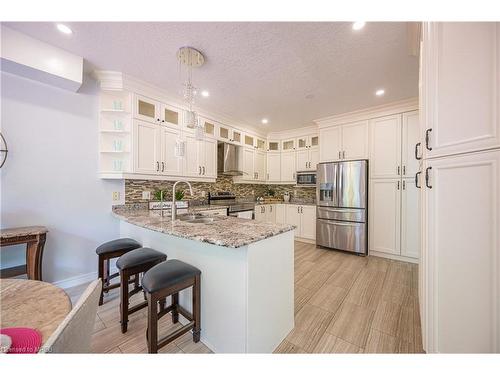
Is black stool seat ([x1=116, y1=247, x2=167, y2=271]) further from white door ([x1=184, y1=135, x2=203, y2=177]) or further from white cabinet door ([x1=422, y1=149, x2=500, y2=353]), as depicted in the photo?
white cabinet door ([x1=422, y1=149, x2=500, y2=353])

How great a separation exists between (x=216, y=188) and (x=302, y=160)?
2.15 metres

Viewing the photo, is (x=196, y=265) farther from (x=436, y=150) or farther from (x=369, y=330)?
(x=436, y=150)

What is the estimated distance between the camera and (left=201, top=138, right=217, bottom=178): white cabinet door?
3412mm

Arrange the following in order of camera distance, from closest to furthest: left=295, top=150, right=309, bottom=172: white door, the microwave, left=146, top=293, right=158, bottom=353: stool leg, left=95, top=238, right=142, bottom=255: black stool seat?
left=146, top=293, right=158, bottom=353: stool leg, left=95, top=238, right=142, bottom=255: black stool seat, the microwave, left=295, top=150, right=309, bottom=172: white door

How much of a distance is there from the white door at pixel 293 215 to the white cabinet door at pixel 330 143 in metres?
1.26

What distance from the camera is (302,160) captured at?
→ 14.7 feet

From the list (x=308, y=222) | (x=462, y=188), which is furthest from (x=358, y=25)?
(x=308, y=222)

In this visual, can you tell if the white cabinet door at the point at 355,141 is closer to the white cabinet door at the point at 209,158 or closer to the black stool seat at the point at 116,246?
the white cabinet door at the point at 209,158

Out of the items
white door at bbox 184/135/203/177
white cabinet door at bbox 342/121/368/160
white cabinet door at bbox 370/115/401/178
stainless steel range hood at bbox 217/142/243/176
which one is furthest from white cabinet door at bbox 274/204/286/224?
white door at bbox 184/135/203/177

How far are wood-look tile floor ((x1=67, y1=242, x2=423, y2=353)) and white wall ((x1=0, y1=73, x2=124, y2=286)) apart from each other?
0.54 meters

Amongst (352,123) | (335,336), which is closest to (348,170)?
(352,123)

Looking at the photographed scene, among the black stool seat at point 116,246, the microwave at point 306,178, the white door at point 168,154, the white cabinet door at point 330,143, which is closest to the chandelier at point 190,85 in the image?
the white door at point 168,154

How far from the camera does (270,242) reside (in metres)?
1.32

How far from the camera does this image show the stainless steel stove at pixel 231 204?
3.57 meters
